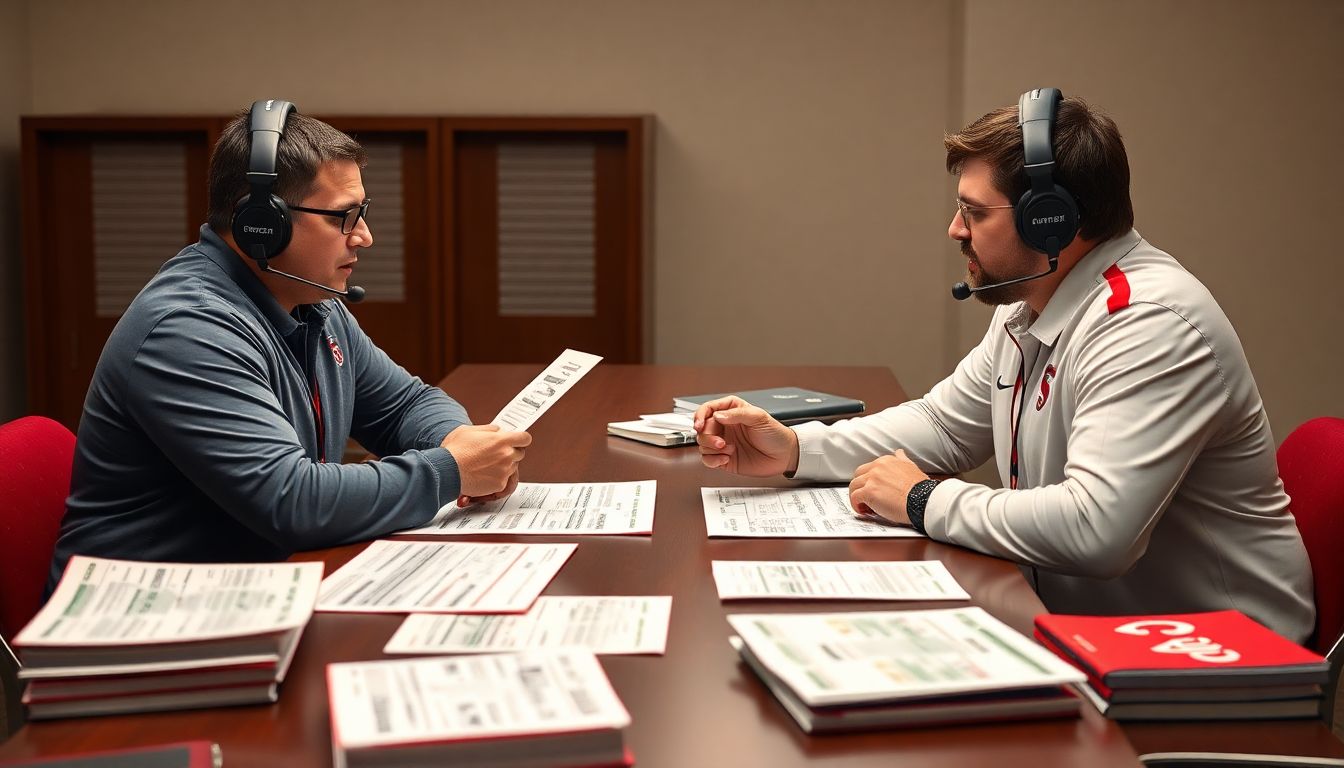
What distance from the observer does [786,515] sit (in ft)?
5.24

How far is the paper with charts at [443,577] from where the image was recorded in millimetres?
1184

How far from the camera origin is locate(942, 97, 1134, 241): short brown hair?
5.38 feet

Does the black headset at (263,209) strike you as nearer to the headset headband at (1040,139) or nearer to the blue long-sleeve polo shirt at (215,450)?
the blue long-sleeve polo shirt at (215,450)

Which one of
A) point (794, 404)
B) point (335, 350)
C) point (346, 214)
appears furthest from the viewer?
point (794, 404)

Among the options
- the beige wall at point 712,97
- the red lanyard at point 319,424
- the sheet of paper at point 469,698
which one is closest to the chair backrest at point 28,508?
the red lanyard at point 319,424

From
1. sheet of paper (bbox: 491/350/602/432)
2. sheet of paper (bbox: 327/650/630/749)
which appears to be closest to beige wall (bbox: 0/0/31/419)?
sheet of paper (bbox: 491/350/602/432)

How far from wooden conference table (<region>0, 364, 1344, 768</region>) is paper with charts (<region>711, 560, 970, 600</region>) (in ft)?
0.05

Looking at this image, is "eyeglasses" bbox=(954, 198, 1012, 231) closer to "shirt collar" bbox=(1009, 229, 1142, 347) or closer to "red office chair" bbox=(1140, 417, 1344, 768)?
"shirt collar" bbox=(1009, 229, 1142, 347)

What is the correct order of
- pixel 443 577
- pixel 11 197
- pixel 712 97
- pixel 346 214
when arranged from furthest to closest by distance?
pixel 712 97 → pixel 11 197 → pixel 346 214 → pixel 443 577

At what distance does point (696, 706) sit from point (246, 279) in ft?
3.45

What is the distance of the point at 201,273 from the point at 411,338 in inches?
121

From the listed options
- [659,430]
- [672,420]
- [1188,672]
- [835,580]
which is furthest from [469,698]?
[672,420]

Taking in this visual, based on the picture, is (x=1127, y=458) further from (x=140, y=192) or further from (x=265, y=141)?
(x=140, y=192)

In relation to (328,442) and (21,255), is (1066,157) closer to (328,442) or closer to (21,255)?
(328,442)
